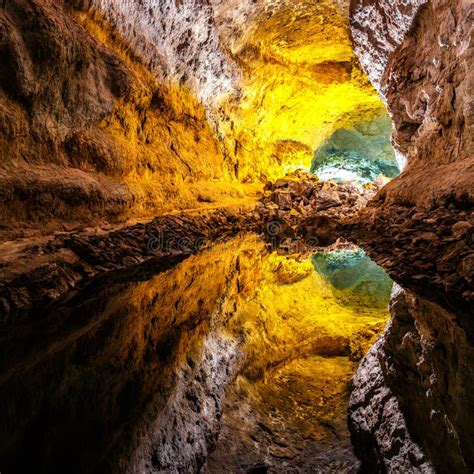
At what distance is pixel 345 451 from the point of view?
8.64 ft

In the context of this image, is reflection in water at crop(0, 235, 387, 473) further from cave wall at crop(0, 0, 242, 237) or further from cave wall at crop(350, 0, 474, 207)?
cave wall at crop(350, 0, 474, 207)

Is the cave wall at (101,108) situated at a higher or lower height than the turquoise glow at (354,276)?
higher

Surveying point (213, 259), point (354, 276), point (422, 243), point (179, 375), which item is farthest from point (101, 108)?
point (354, 276)

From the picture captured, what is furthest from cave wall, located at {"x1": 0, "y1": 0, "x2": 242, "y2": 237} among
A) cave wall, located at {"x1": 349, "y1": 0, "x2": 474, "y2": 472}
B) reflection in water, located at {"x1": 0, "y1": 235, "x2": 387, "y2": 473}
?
cave wall, located at {"x1": 349, "y1": 0, "x2": 474, "y2": 472}

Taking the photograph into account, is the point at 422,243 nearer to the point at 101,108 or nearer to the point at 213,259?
the point at 213,259

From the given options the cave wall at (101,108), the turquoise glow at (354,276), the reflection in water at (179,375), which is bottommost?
the reflection in water at (179,375)

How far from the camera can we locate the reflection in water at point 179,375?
1.66 m

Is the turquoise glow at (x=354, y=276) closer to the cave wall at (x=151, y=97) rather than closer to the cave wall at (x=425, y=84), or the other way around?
the cave wall at (x=425, y=84)

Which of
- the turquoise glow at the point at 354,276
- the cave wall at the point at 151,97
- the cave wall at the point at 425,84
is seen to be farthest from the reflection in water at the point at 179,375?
the cave wall at the point at 425,84

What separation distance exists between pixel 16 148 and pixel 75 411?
386cm

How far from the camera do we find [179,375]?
8.72ft

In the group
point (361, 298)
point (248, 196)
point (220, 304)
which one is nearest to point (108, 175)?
point (220, 304)

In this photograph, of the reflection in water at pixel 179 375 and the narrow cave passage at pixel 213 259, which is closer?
the reflection in water at pixel 179 375

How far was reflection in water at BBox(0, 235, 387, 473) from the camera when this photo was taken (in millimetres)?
1655
